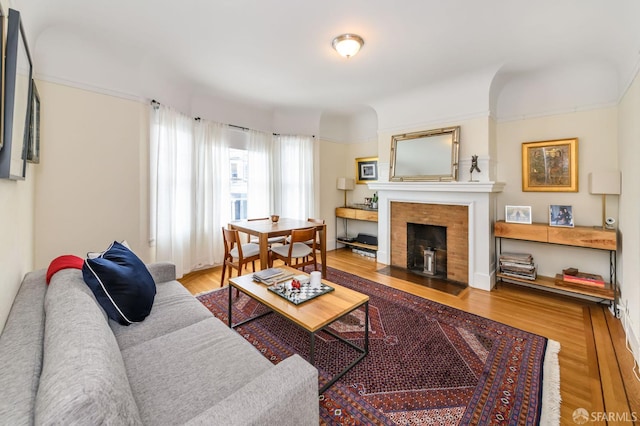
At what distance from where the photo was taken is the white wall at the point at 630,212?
2098 millimetres

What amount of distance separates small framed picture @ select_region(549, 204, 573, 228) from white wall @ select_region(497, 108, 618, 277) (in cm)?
20

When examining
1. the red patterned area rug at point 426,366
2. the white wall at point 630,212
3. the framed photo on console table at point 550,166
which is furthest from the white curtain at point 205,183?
the white wall at point 630,212

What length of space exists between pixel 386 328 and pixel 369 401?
2.85ft

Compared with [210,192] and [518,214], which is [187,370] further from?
[518,214]

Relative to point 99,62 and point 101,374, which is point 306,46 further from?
point 101,374

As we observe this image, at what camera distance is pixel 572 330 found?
7.84 feet

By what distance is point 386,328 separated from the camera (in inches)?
94.7

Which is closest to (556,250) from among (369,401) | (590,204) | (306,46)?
(590,204)

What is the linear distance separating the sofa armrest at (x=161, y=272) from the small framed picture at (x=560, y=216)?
404cm

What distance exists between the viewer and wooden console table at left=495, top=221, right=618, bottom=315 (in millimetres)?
2725

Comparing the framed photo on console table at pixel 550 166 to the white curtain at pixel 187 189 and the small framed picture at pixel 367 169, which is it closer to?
the small framed picture at pixel 367 169

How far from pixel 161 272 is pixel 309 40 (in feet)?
8.17

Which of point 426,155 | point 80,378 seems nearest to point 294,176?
point 426,155

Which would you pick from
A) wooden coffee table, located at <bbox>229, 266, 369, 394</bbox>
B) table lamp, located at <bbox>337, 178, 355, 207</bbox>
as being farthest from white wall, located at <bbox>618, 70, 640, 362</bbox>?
table lamp, located at <bbox>337, 178, 355, 207</bbox>
